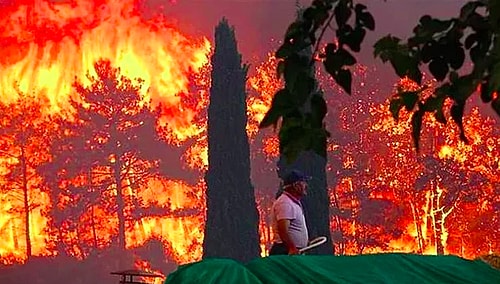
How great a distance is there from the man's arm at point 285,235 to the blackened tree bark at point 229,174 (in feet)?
36.3

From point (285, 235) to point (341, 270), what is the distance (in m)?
2.66

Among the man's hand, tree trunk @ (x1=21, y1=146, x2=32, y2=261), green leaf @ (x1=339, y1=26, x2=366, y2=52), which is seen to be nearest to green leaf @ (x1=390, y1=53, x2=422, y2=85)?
green leaf @ (x1=339, y1=26, x2=366, y2=52)

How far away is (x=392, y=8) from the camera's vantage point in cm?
2191

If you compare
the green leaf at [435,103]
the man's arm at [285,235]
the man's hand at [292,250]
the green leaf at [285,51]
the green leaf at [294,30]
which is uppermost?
the green leaf at [294,30]

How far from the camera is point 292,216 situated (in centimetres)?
655

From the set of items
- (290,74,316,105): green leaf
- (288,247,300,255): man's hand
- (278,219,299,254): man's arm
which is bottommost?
(288,247,300,255): man's hand

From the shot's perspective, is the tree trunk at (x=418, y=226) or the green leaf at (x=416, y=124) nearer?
the green leaf at (x=416, y=124)

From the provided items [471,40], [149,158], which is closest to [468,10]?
[471,40]

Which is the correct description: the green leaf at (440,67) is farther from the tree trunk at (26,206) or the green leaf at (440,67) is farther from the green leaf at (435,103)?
the tree trunk at (26,206)

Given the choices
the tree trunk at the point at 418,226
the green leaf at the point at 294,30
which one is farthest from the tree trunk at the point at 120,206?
the green leaf at the point at 294,30

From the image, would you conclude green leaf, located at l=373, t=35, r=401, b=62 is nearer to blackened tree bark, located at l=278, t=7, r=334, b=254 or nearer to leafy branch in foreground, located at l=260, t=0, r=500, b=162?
leafy branch in foreground, located at l=260, t=0, r=500, b=162

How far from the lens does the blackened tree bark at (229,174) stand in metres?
17.6

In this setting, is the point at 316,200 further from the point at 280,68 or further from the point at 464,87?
the point at 464,87

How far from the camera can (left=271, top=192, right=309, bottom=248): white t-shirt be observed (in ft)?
21.5
